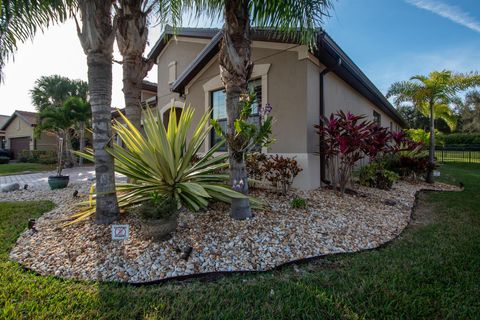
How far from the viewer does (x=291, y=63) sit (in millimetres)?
6594

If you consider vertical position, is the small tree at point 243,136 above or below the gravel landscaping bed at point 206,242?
above

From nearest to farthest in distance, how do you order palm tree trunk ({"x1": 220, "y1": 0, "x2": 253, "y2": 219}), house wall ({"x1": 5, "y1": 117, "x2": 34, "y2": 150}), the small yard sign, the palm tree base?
the small yard sign, palm tree trunk ({"x1": 220, "y1": 0, "x2": 253, "y2": 219}), the palm tree base, house wall ({"x1": 5, "y1": 117, "x2": 34, "y2": 150})

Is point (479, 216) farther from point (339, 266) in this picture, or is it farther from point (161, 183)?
point (161, 183)

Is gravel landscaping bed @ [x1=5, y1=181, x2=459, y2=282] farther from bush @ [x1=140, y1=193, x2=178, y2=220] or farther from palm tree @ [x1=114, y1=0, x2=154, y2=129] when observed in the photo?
palm tree @ [x1=114, y1=0, x2=154, y2=129]

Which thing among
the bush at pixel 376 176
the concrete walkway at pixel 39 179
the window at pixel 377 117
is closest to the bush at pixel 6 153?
the concrete walkway at pixel 39 179

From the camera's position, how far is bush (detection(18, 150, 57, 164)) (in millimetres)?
20094

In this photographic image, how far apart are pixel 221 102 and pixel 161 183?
4.75 meters

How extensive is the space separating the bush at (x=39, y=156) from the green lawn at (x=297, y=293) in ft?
67.8

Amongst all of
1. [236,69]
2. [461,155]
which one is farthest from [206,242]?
[461,155]

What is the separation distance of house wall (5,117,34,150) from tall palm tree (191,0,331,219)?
2692cm

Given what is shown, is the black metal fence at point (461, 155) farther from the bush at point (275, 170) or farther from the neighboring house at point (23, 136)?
the neighboring house at point (23, 136)

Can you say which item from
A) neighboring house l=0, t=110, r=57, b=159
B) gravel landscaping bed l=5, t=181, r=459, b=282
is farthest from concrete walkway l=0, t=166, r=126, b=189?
neighboring house l=0, t=110, r=57, b=159

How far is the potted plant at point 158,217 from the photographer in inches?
132

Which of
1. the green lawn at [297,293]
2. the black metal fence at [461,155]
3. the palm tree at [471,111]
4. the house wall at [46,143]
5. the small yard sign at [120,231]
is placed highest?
the palm tree at [471,111]
